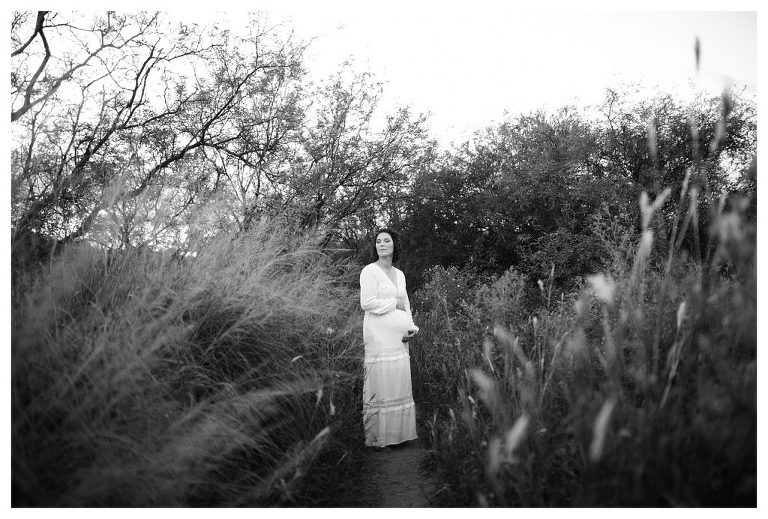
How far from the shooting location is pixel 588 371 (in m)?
2.70

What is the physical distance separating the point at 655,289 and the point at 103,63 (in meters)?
7.86

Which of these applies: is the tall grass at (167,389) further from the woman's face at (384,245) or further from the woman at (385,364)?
the woman's face at (384,245)

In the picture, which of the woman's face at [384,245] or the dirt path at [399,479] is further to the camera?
the woman's face at [384,245]

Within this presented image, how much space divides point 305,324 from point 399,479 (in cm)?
158

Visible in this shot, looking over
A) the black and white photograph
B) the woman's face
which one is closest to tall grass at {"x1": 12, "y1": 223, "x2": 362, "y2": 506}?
the black and white photograph

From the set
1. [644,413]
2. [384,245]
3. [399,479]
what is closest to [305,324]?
[384,245]

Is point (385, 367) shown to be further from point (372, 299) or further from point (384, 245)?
point (384, 245)

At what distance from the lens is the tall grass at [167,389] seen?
82.3 inches

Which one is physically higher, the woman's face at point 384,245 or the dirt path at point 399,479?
the woman's face at point 384,245

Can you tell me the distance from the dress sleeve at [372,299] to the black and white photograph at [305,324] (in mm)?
44

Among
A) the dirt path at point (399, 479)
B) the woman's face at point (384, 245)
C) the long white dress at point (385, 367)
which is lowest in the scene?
the dirt path at point (399, 479)

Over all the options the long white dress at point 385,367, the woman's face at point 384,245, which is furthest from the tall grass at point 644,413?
the woman's face at point 384,245

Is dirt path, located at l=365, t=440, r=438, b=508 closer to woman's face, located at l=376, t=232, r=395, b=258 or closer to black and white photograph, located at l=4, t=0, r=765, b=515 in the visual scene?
black and white photograph, located at l=4, t=0, r=765, b=515

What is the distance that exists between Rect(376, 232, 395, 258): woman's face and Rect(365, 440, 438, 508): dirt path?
188 centimetres
